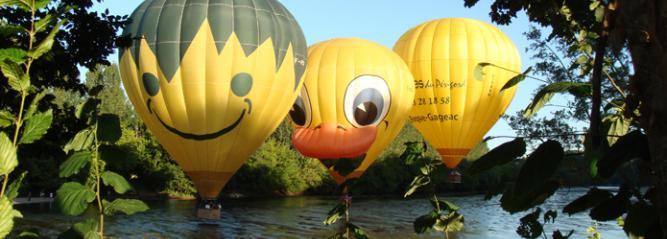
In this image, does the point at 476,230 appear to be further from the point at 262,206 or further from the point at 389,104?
the point at 262,206

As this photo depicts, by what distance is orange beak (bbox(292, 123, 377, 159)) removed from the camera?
1828 centimetres

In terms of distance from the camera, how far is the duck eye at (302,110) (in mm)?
18594

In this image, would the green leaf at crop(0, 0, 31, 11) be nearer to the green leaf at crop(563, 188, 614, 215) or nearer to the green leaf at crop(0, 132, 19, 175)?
the green leaf at crop(0, 132, 19, 175)

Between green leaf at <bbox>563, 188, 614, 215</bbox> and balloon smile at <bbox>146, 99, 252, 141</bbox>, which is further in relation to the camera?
balloon smile at <bbox>146, 99, 252, 141</bbox>

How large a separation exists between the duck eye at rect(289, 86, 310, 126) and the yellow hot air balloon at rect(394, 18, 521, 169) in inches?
160

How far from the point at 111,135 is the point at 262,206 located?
34.9 metres

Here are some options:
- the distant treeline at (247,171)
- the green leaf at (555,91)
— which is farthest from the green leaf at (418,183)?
the distant treeline at (247,171)

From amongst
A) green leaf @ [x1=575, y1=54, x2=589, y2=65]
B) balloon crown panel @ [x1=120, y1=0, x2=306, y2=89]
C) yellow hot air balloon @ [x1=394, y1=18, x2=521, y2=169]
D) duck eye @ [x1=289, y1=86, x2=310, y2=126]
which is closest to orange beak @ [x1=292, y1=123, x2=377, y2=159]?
duck eye @ [x1=289, y1=86, x2=310, y2=126]

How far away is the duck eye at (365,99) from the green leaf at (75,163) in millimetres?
15819

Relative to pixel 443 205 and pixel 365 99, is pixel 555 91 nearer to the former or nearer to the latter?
pixel 443 205

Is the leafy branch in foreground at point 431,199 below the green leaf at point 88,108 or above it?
below

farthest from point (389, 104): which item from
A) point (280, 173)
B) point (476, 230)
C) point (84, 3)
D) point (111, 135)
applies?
point (280, 173)

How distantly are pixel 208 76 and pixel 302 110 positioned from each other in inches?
177

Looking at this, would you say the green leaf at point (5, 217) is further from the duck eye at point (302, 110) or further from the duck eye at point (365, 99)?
the duck eye at point (302, 110)
